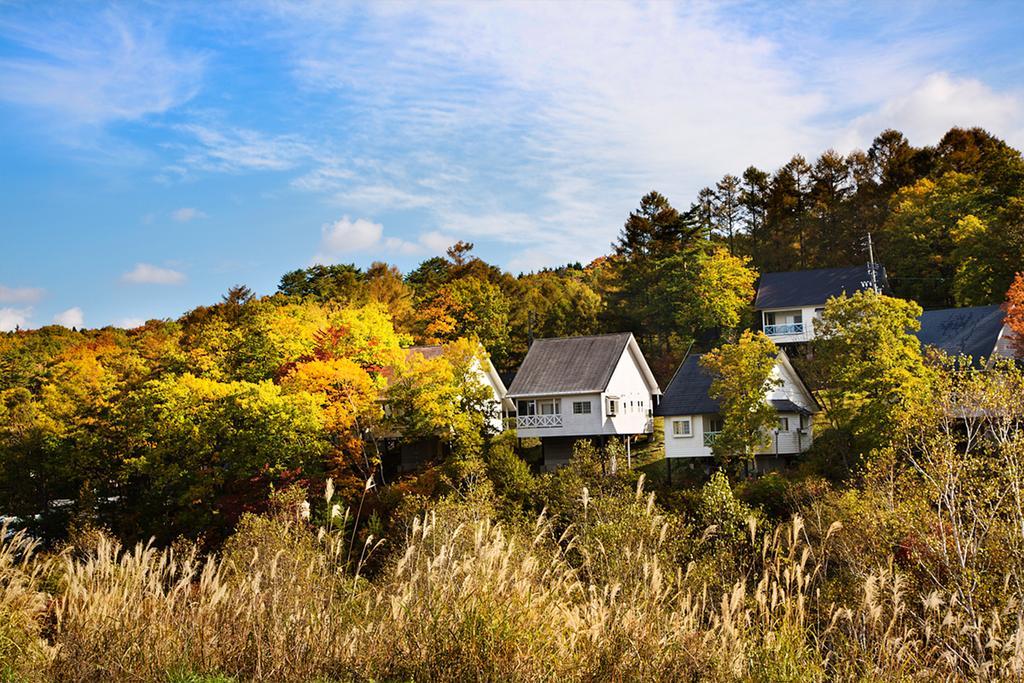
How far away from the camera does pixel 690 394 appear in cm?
4025

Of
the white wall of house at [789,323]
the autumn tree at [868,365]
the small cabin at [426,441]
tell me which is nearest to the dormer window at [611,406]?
the small cabin at [426,441]

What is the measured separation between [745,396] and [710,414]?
337cm

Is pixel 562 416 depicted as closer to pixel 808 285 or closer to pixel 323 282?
pixel 808 285

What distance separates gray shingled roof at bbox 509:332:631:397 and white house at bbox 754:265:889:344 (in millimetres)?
14691

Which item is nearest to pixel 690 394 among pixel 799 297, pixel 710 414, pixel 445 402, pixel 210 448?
pixel 710 414

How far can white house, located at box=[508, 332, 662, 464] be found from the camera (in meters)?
41.8

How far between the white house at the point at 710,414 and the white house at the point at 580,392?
2.68m

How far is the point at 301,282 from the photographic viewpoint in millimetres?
75438

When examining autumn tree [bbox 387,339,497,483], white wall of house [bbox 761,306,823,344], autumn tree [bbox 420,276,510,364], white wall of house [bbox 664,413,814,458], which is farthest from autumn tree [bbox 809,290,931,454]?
autumn tree [bbox 420,276,510,364]

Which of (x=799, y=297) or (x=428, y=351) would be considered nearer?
(x=428, y=351)

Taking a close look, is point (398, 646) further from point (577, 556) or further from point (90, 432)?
point (90, 432)

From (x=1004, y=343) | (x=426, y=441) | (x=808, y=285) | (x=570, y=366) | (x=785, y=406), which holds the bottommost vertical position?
(x=426, y=441)

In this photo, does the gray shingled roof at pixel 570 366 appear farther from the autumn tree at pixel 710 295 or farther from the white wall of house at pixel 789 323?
the white wall of house at pixel 789 323

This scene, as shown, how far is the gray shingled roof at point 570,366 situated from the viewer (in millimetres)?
42188
